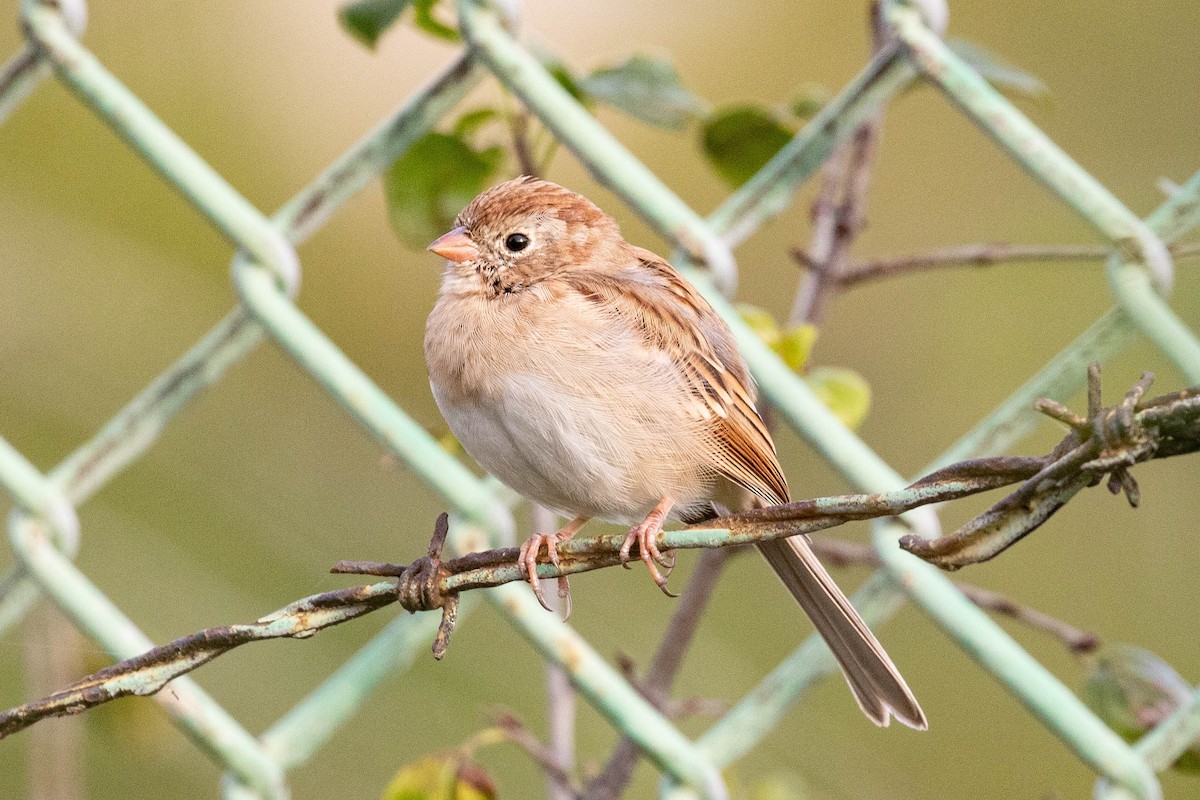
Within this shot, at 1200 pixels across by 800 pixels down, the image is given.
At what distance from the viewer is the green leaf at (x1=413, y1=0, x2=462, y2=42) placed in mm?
1873

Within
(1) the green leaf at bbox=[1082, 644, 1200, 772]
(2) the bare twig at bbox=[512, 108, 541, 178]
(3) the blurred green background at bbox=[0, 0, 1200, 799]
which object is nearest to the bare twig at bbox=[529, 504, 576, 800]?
(2) the bare twig at bbox=[512, 108, 541, 178]

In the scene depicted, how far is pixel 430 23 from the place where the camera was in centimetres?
190

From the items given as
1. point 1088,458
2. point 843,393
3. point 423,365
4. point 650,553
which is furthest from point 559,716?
point 423,365

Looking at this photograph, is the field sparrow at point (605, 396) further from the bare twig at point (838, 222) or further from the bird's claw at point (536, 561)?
the bare twig at point (838, 222)

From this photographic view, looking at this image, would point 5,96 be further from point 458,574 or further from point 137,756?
point 458,574

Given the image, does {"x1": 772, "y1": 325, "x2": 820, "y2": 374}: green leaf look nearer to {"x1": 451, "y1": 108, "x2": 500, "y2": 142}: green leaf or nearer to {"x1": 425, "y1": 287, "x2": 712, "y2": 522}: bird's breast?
{"x1": 425, "y1": 287, "x2": 712, "y2": 522}: bird's breast

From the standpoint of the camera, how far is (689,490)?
1.70m

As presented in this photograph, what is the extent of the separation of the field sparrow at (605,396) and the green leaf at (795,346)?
0.18 ft

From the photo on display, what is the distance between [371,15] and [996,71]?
83 centimetres

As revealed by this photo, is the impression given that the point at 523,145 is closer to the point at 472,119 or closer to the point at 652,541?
the point at 472,119

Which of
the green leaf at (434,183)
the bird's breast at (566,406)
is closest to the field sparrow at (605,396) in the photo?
the bird's breast at (566,406)

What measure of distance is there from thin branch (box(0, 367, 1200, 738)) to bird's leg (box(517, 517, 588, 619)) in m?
0.01

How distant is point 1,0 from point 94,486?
10.2ft

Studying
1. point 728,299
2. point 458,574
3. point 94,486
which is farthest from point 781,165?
point 94,486
